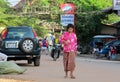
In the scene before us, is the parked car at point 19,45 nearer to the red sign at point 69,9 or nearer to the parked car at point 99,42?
the parked car at point 99,42

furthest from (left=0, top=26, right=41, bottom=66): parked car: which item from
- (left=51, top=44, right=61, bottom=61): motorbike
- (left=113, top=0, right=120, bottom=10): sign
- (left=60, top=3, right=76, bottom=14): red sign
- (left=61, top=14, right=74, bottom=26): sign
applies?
(left=60, top=3, right=76, bottom=14): red sign

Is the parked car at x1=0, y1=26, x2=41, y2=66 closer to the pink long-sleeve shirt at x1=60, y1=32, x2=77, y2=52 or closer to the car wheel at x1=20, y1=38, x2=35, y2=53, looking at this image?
the car wheel at x1=20, y1=38, x2=35, y2=53

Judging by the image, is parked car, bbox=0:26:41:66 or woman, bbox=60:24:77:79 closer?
woman, bbox=60:24:77:79

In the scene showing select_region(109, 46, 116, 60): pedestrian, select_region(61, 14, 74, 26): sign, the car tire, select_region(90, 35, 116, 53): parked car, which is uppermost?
select_region(61, 14, 74, 26): sign

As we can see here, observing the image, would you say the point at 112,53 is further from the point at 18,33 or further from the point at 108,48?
the point at 18,33

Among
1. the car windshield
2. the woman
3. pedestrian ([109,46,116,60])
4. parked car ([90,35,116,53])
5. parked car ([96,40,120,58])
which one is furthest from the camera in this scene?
parked car ([90,35,116,53])

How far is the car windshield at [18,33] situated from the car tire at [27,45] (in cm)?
101

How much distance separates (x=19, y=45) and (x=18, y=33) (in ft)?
4.45

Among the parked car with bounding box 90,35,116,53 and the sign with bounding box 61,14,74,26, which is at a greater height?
the sign with bounding box 61,14,74,26

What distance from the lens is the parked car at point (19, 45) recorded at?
19531mm

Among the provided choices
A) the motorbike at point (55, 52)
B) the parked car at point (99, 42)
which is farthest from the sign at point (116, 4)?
the motorbike at point (55, 52)

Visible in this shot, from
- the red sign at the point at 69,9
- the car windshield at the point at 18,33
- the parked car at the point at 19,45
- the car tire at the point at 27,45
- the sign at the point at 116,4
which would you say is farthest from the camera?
the red sign at the point at 69,9

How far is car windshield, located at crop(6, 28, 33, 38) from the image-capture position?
20469mm

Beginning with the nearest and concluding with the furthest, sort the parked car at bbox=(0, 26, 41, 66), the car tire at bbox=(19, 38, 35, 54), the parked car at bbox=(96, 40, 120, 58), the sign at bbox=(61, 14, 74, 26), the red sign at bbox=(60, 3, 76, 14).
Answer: the car tire at bbox=(19, 38, 35, 54), the parked car at bbox=(0, 26, 41, 66), the parked car at bbox=(96, 40, 120, 58), the sign at bbox=(61, 14, 74, 26), the red sign at bbox=(60, 3, 76, 14)
